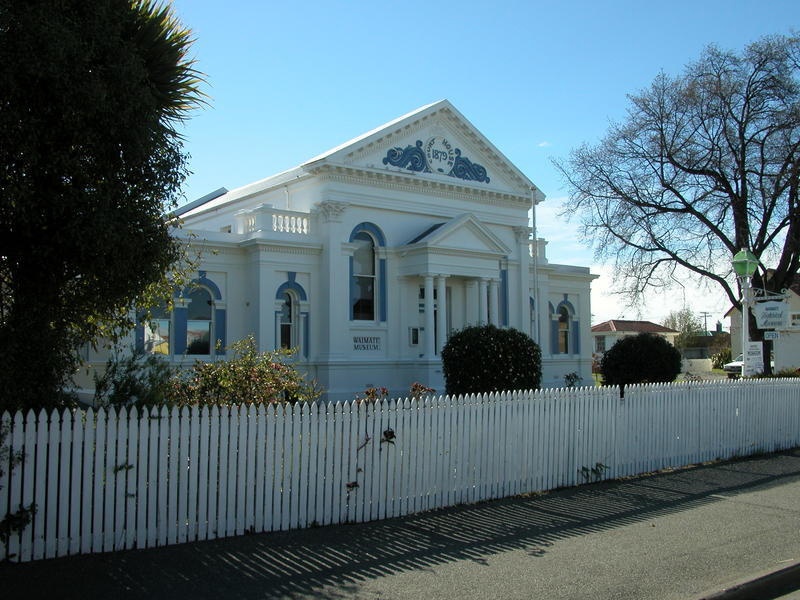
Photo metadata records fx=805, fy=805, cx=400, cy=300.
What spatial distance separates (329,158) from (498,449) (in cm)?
1461

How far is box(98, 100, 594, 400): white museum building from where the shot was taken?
885 inches

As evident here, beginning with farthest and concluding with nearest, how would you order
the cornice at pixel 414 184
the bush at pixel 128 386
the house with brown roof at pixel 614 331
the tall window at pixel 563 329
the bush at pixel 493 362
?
the house with brown roof at pixel 614 331
the tall window at pixel 563 329
the cornice at pixel 414 184
the bush at pixel 493 362
the bush at pixel 128 386

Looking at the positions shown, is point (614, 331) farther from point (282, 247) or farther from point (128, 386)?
point (128, 386)

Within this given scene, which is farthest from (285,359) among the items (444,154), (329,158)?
(444,154)

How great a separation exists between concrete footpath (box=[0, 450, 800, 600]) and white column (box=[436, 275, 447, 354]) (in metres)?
15.4

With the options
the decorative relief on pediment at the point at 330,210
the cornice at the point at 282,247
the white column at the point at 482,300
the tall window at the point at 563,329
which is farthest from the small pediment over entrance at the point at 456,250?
the tall window at the point at 563,329

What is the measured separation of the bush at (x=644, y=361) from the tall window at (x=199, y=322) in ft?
38.3

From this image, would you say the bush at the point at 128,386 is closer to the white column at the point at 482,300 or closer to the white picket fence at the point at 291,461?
the white picket fence at the point at 291,461

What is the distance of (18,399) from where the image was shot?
751 cm

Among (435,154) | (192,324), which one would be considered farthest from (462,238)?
(192,324)

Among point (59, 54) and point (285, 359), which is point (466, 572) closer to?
point (59, 54)

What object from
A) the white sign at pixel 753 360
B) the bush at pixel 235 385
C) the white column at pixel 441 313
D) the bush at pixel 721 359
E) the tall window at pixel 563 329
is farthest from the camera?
the bush at pixel 721 359

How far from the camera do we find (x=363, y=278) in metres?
24.8

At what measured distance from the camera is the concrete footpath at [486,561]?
6.34m
